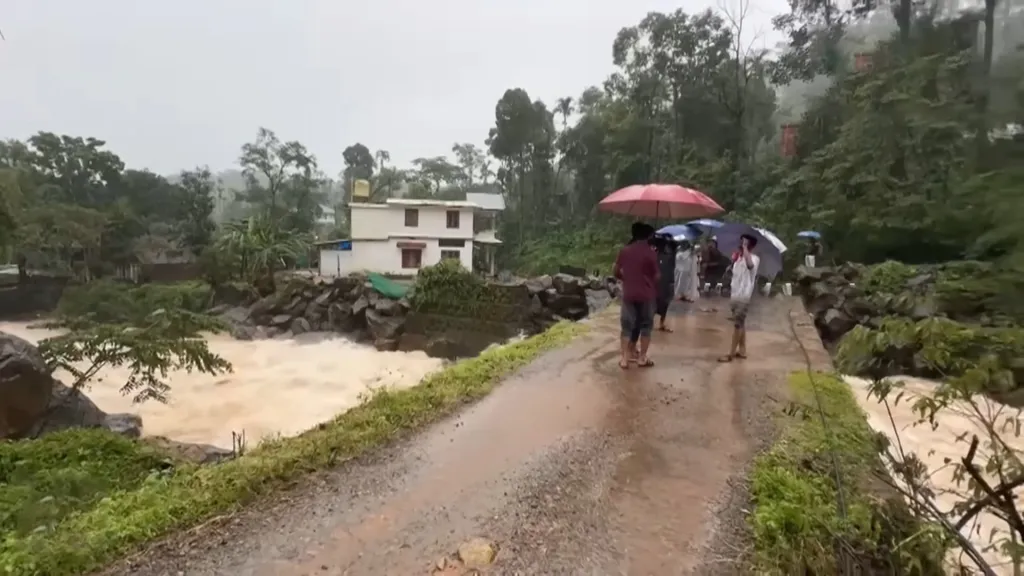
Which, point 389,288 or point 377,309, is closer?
point 377,309

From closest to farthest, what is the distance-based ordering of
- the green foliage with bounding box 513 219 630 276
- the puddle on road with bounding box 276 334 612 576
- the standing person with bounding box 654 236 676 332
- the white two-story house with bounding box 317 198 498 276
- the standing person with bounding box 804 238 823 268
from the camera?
the puddle on road with bounding box 276 334 612 576, the standing person with bounding box 654 236 676 332, the standing person with bounding box 804 238 823 268, the green foliage with bounding box 513 219 630 276, the white two-story house with bounding box 317 198 498 276

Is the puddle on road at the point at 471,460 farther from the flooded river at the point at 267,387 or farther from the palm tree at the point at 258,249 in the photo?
the palm tree at the point at 258,249

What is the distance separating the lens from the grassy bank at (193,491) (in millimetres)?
3045

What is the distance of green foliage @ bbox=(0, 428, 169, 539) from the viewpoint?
4.74 meters

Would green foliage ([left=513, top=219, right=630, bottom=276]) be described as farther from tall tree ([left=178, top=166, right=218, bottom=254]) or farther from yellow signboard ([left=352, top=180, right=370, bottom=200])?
tall tree ([left=178, top=166, right=218, bottom=254])

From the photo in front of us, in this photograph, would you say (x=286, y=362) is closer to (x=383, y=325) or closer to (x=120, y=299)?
(x=383, y=325)

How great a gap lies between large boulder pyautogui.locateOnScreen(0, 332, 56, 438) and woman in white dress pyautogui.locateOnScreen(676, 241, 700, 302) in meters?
10.2

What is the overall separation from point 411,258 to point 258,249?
7.20 metres

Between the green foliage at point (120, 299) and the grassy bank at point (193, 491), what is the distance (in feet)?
49.9

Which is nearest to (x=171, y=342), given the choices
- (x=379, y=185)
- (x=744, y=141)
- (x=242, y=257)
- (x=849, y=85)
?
(x=242, y=257)

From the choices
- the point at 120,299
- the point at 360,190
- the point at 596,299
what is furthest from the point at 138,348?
the point at 360,190

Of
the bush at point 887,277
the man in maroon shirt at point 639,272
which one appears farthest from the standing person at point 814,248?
the man in maroon shirt at point 639,272

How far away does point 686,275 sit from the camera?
493 inches

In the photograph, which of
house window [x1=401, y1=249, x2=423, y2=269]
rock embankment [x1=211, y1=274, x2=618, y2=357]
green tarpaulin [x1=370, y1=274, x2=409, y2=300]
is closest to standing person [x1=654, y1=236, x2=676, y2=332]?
rock embankment [x1=211, y1=274, x2=618, y2=357]
